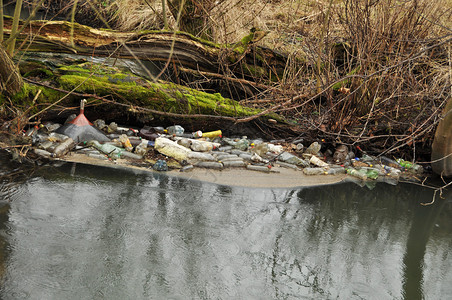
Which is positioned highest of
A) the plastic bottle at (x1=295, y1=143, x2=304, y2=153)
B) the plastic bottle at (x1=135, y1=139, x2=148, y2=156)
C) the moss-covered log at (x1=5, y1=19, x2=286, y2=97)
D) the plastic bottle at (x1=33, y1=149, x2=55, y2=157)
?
the moss-covered log at (x1=5, y1=19, x2=286, y2=97)

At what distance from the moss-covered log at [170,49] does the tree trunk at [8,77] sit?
0.76 metres

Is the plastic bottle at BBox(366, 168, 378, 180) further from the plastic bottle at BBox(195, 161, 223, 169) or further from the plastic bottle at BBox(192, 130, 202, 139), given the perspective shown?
the plastic bottle at BBox(192, 130, 202, 139)

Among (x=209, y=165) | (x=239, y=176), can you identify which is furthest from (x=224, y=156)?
(x=239, y=176)

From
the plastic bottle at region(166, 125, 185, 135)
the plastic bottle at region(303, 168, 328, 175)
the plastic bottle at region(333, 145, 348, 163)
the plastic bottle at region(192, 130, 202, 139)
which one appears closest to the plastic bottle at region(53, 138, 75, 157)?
the plastic bottle at region(166, 125, 185, 135)

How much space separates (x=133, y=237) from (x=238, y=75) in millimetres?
5161

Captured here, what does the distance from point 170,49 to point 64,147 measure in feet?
8.09

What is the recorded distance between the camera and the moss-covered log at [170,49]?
677cm

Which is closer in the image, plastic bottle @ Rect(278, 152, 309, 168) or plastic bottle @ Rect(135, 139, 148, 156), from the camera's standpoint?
plastic bottle @ Rect(135, 139, 148, 156)

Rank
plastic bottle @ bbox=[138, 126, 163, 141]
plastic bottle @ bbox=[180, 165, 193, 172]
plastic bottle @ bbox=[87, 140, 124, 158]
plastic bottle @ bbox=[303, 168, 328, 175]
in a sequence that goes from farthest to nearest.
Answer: plastic bottle @ bbox=[138, 126, 163, 141]
plastic bottle @ bbox=[303, 168, 328, 175]
plastic bottle @ bbox=[87, 140, 124, 158]
plastic bottle @ bbox=[180, 165, 193, 172]

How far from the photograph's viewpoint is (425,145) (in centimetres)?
707

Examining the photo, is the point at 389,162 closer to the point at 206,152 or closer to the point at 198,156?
the point at 206,152

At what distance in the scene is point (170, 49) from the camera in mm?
7250

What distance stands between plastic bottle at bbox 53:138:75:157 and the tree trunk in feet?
3.14

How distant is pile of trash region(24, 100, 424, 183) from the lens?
585 cm
